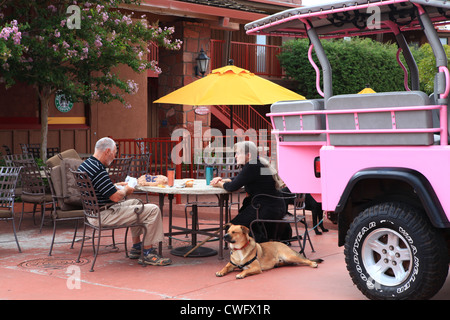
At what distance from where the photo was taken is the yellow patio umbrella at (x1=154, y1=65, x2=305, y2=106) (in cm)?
1059

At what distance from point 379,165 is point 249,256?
1.98 meters

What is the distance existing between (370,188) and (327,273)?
1499 millimetres

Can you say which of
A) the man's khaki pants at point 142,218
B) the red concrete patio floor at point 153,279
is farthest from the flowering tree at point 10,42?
the man's khaki pants at point 142,218

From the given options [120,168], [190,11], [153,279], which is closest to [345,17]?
[153,279]

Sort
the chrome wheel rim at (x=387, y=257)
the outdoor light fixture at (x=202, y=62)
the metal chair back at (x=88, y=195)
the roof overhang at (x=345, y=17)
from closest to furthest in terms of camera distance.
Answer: the chrome wheel rim at (x=387, y=257) < the roof overhang at (x=345, y=17) < the metal chair back at (x=88, y=195) < the outdoor light fixture at (x=202, y=62)

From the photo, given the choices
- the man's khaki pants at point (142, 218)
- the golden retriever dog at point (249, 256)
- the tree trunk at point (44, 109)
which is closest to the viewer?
the golden retriever dog at point (249, 256)

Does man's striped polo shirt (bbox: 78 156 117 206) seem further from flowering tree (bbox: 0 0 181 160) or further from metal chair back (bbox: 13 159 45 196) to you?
flowering tree (bbox: 0 0 181 160)

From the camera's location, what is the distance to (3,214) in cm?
787

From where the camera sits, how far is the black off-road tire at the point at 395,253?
5211mm

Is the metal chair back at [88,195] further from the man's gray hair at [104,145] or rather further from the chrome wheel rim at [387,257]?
the chrome wheel rim at [387,257]

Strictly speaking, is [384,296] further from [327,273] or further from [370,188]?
[327,273]

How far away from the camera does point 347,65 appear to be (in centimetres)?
2166

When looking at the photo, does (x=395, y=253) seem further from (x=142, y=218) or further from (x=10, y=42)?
(x=10, y=42)

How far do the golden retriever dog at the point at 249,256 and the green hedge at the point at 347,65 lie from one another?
14150mm
